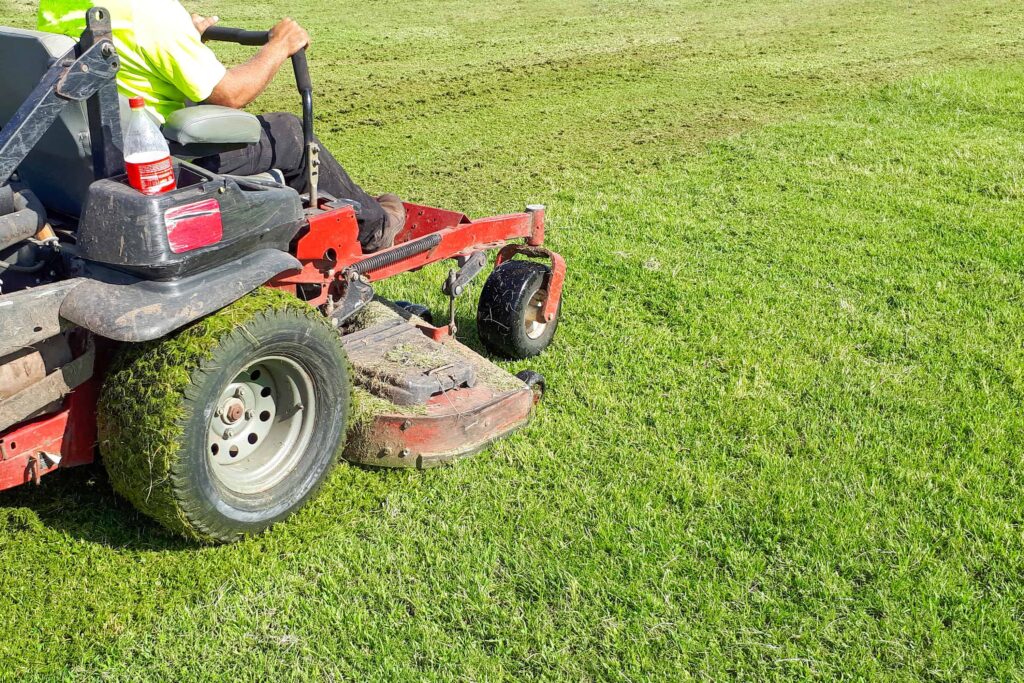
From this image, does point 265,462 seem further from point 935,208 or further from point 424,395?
point 935,208

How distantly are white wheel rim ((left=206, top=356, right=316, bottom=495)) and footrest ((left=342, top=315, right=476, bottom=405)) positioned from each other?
41cm

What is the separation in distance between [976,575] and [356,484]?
224 centimetres

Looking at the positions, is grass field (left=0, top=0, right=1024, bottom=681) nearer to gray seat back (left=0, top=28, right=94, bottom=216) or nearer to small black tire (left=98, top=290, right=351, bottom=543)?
small black tire (left=98, top=290, right=351, bottom=543)

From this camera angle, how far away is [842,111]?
375 inches

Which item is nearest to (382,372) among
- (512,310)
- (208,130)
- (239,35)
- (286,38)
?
(512,310)

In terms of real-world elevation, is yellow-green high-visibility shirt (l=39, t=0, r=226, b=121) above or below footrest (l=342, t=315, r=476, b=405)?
above

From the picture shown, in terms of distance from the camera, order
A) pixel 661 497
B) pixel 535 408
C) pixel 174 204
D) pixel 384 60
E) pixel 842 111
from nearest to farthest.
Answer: pixel 174 204
pixel 661 497
pixel 535 408
pixel 842 111
pixel 384 60

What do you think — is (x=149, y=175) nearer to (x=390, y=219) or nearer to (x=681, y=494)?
(x=390, y=219)

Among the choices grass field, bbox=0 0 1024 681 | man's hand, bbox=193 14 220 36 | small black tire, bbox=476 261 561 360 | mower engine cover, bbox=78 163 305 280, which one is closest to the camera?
mower engine cover, bbox=78 163 305 280

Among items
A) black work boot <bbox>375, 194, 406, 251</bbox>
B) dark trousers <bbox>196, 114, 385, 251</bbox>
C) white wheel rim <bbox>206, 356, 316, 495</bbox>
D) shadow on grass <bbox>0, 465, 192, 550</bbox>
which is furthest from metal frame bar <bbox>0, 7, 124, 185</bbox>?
black work boot <bbox>375, 194, 406, 251</bbox>

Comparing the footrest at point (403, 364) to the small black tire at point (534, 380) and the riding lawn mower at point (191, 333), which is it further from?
the small black tire at point (534, 380)

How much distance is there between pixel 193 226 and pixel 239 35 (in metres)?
1.39

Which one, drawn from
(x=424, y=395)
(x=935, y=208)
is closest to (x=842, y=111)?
(x=935, y=208)

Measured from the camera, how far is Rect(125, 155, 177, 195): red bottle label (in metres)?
2.72
